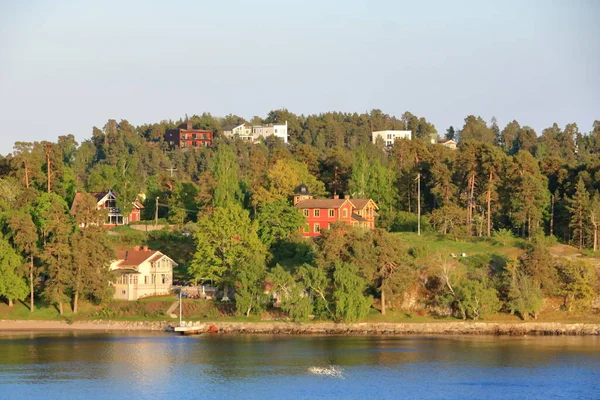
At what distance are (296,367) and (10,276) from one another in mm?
33028

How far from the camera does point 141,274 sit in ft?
306

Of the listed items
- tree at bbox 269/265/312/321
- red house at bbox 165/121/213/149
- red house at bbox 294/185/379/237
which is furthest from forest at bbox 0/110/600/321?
red house at bbox 165/121/213/149

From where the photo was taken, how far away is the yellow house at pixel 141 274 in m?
92.6

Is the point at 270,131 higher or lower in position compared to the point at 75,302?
higher

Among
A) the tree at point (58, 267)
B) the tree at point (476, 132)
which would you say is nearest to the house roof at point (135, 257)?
the tree at point (58, 267)

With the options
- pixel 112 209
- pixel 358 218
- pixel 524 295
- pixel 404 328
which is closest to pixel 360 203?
pixel 358 218

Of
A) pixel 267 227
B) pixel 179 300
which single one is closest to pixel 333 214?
pixel 267 227

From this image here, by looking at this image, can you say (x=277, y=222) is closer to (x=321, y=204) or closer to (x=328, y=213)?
(x=328, y=213)

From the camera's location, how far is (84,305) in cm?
9038

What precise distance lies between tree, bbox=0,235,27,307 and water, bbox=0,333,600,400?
7.23 metres

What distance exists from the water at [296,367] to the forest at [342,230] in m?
5.65

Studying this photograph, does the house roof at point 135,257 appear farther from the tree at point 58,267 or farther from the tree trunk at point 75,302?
the tree at point 58,267

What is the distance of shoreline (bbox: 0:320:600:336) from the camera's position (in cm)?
8250

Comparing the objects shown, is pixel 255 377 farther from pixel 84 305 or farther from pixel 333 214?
pixel 333 214
